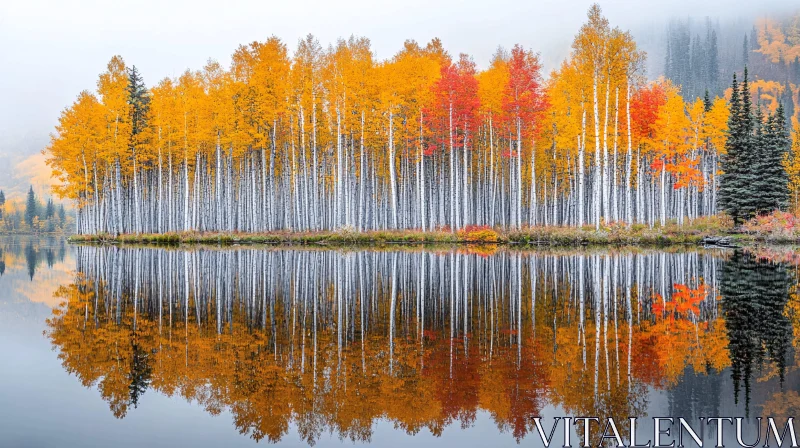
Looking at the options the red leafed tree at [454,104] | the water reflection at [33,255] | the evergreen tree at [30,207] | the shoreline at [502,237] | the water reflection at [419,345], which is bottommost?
the water reflection at [33,255]

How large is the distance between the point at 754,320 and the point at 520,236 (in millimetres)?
24795

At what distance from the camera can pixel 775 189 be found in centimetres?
3888

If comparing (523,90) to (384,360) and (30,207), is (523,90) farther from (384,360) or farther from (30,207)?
(30,207)

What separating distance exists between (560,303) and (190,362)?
25.7 ft

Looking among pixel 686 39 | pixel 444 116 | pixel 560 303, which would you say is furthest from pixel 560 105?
pixel 686 39

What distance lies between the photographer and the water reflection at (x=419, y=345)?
5652mm

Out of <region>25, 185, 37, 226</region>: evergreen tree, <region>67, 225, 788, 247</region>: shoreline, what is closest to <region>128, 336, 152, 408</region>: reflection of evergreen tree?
<region>67, 225, 788, 247</region>: shoreline

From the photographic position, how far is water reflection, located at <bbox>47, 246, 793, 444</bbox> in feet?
18.5

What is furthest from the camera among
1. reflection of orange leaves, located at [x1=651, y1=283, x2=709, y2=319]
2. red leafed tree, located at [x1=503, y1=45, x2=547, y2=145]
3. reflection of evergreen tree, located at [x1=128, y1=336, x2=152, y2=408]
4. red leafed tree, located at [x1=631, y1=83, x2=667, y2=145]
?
red leafed tree, located at [x1=631, y1=83, x2=667, y2=145]

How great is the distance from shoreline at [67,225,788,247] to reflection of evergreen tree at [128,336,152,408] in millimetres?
26871

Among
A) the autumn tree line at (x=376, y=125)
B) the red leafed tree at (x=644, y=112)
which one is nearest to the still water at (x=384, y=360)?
the autumn tree line at (x=376, y=125)

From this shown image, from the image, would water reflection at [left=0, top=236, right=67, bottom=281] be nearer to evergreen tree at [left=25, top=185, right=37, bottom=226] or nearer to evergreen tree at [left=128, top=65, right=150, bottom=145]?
evergreen tree at [left=128, top=65, right=150, bottom=145]

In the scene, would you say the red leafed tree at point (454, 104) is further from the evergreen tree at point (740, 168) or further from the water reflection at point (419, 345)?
the water reflection at point (419, 345)

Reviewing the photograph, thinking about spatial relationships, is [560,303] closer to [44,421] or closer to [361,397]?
[361,397]
